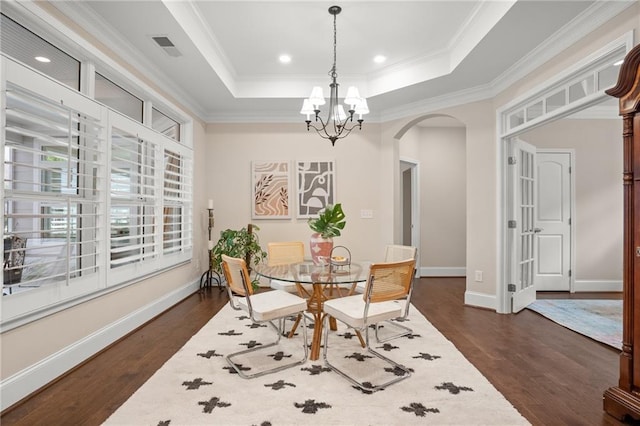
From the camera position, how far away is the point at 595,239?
5.08 meters

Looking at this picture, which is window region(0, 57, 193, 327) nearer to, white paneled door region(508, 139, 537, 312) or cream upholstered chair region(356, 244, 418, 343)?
cream upholstered chair region(356, 244, 418, 343)

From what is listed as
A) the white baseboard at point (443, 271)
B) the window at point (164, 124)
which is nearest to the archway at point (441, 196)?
A: the white baseboard at point (443, 271)

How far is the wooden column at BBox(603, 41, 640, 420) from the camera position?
1854mm

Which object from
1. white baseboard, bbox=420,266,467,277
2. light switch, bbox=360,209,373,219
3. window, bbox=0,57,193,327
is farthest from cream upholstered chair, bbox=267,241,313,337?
white baseboard, bbox=420,266,467,277

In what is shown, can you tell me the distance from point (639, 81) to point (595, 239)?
416cm

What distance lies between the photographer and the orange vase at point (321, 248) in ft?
9.86

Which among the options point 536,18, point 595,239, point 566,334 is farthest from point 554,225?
point 536,18

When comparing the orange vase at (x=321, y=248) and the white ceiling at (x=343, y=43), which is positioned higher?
the white ceiling at (x=343, y=43)

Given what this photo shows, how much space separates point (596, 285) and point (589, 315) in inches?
62.8

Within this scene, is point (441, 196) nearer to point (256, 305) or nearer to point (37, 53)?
point (256, 305)

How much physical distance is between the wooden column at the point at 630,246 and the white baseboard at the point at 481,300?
2.14 metres

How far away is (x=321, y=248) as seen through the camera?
9.86 ft

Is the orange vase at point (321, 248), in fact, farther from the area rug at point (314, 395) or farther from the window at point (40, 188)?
the window at point (40, 188)

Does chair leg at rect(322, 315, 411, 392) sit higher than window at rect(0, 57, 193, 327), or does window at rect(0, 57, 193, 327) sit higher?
window at rect(0, 57, 193, 327)
